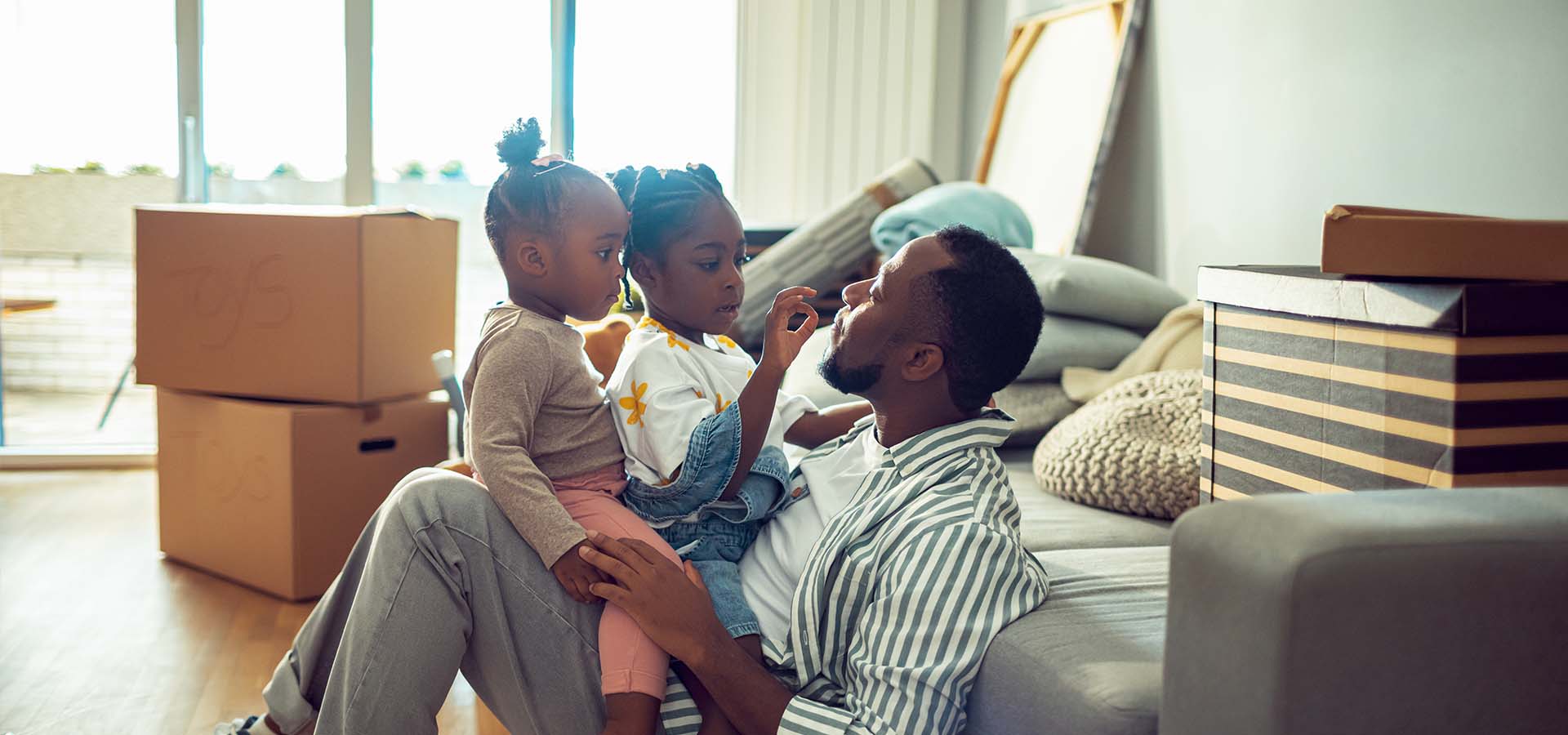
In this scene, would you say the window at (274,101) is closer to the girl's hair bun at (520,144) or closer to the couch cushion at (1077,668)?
the girl's hair bun at (520,144)

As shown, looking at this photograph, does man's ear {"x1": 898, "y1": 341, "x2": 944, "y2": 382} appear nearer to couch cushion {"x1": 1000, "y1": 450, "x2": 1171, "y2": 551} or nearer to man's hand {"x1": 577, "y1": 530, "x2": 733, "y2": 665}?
man's hand {"x1": 577, "y1": 530, "x2": 733, "y2": 665}

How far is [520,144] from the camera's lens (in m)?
Answer: 1.46

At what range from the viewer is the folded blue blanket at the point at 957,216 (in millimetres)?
2756

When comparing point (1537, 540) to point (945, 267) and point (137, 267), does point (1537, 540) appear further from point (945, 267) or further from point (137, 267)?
point (137, 267)

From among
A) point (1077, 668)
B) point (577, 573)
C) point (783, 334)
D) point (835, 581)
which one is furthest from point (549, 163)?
point (1077, 668)

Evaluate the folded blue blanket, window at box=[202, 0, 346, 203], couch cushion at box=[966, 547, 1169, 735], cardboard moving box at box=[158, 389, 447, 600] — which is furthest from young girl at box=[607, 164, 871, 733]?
window at box=[202, 0, 346, 203]

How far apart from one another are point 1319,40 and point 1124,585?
1385 mm

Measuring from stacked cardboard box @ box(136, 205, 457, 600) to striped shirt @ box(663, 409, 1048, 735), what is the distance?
1.64m

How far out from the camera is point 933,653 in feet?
3.50

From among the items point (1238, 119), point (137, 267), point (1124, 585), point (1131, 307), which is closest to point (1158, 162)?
point (1238, 119)

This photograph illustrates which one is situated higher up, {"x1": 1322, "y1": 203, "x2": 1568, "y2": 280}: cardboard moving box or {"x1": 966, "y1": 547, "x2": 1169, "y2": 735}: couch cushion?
{"x1": 1322, "y1": 203, "x2": 1568, "y2": 280}: cardboard moving box

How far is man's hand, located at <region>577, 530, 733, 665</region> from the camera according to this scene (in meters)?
1.21

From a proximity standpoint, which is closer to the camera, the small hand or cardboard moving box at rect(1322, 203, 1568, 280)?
cardboard moving box at rect(1322, 203, 1568, 280)

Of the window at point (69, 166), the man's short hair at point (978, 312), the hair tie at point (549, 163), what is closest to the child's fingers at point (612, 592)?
the man's short hair at point (978, 312)
